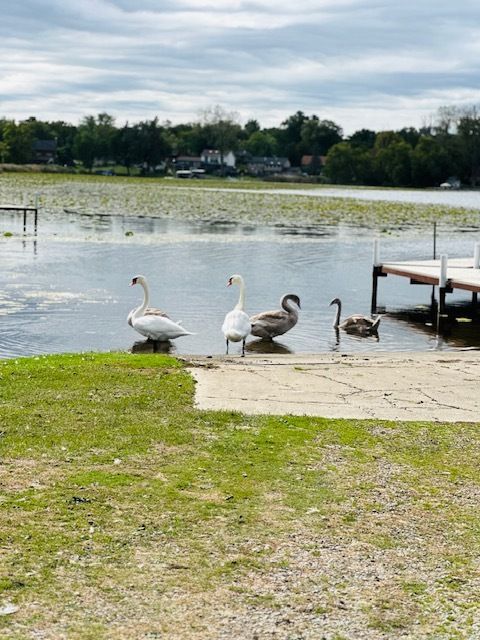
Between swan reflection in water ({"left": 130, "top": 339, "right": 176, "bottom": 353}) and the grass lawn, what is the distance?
685cm

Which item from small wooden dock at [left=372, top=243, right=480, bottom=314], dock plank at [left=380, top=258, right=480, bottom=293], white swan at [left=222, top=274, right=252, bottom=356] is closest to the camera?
white swan at [left=222, top=274, right=252, bottom=356]

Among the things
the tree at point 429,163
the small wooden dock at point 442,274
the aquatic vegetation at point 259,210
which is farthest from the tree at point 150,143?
the small wooden dock at point 442,274

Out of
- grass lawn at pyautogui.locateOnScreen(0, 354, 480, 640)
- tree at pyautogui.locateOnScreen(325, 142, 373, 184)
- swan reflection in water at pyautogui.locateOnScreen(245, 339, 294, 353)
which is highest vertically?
tree at pyautogui.locateOnScreen(325, 142, 373, 184)

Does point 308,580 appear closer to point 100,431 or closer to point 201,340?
point 100,431

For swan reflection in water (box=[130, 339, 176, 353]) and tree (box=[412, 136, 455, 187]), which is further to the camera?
tree (box=[412, 136, 455, 187])

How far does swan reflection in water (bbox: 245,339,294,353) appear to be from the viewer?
1814 centimetres

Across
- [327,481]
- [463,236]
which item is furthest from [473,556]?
[463,236]

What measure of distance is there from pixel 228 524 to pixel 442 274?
16983 mm

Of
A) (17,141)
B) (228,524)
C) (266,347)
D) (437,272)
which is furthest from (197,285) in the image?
(17,141)

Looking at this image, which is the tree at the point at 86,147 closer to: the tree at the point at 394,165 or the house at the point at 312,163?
the house at the point at 312,163

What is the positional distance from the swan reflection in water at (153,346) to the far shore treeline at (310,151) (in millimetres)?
126559

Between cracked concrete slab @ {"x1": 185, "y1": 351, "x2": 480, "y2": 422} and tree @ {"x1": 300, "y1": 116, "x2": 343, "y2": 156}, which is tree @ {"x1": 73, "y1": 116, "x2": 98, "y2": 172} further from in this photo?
cracked concrete slab @ {"x1": 185, "y1": 351, "x2": 480, "y2": 422}

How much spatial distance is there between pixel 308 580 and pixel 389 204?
249ft

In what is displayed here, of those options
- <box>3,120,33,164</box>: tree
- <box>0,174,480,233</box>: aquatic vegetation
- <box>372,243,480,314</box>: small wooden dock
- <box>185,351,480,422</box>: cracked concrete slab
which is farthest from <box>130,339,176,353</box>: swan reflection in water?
<box>3,120,33,164</box>: tree
